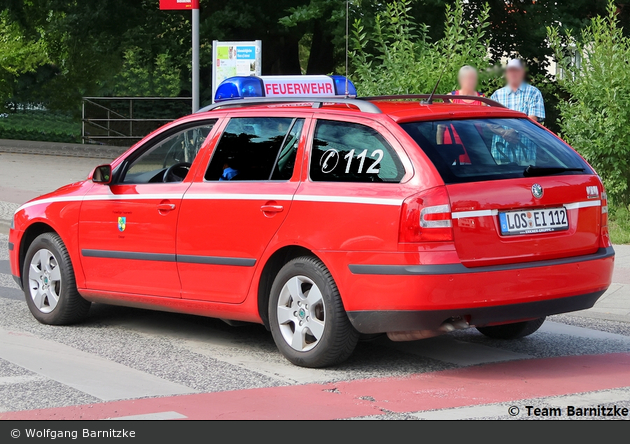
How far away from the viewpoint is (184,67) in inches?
1147

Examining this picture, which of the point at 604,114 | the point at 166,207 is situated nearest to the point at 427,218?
the point at 166,207

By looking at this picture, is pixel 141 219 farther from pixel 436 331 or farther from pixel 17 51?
pixel 17 51

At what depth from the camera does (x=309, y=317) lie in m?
6.07

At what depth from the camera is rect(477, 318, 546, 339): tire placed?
7000 mm

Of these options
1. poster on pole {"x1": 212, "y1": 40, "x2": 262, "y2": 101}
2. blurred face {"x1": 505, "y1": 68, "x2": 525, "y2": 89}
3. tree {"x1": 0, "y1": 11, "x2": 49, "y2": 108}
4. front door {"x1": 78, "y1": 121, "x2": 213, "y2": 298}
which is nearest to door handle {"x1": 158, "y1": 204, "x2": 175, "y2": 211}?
front door {"x1": 78, "y1": 121, "x2": 213, "y2": 298}

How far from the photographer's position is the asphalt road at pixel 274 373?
5172 mm

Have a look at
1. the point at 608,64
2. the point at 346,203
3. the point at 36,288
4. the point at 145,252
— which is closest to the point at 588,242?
the point at 346,203

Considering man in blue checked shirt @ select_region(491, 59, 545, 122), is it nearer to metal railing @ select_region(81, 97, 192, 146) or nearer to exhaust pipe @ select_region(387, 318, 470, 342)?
exhaust pipe @ select_region(387, 318, 470, 342)

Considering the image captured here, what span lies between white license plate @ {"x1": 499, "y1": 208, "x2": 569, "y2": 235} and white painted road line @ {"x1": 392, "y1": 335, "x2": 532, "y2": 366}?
1.00 meters

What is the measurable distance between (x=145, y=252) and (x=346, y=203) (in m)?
1.77

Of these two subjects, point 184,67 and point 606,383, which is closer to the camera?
point 606,383
